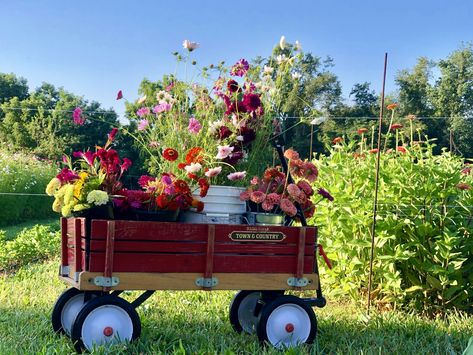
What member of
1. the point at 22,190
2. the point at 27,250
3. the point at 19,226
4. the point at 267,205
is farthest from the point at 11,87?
the point at 267,205

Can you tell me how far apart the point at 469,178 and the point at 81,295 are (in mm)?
2994

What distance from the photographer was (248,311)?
3.22 meters

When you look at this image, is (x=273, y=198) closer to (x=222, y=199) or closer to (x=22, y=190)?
(x=222, y=199)

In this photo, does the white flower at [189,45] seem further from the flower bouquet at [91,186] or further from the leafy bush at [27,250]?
the leafy bush at [27,250]

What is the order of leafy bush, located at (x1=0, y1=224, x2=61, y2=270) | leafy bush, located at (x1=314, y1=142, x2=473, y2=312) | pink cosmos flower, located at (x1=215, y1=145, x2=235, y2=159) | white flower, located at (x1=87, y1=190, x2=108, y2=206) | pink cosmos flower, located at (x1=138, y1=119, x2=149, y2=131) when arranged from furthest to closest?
1. leafy bush, located at (x1=0, y1=224, x2=61, y2=270)
2. leafy bush, located at (x1=314, y1=142, x2=473, y2=312)
3. pink cosmos flower, located at (x1=138, y1=119, x2=149, y2=131)
4. pink cosmos flower, located at (x1=215, y1=145, x2=235, y2=159)
5. white flower, located at (x1=87, y1=190, x2=108, y2=206)

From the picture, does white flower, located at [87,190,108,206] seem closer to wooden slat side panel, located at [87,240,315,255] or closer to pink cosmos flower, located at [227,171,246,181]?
wooden slat side panel, located at [87,240,315,255]

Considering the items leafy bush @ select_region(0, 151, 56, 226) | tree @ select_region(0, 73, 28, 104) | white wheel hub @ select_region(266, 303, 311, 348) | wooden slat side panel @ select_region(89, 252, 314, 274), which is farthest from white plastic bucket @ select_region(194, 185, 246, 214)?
tree @ select_region(0, 73, 28, 104)

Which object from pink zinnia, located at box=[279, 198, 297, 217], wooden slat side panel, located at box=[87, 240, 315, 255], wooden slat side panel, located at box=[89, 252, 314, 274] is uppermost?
pink zinnia, located at box=[279, 198, 297, 217]

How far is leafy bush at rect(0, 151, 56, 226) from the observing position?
10766 millimetres

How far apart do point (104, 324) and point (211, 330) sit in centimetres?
78

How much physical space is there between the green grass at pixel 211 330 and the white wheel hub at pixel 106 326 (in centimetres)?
7

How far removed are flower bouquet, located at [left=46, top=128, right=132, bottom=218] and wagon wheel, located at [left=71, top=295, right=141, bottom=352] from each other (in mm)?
416

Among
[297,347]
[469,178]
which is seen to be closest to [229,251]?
[297,347]

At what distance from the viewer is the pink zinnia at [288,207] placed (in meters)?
2.82
